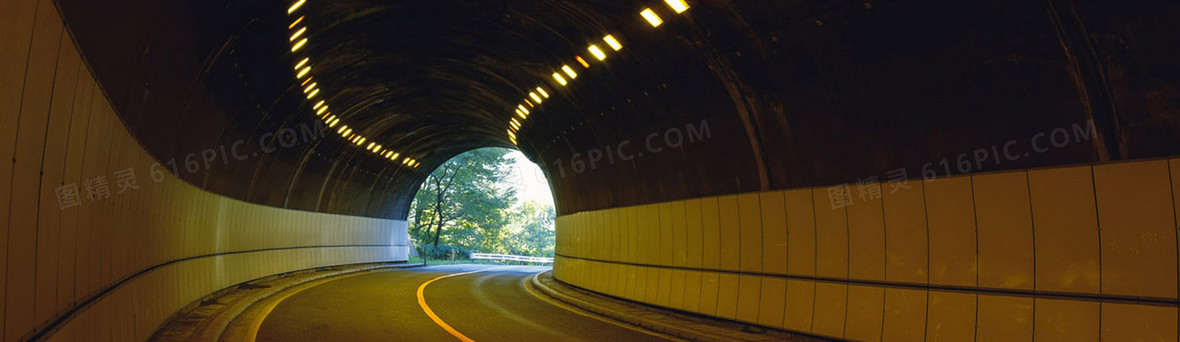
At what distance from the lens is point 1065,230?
7438mm

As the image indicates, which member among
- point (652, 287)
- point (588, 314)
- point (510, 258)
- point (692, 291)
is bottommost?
point (510, 258)

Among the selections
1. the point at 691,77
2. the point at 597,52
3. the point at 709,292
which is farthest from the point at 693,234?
the point at 597,52

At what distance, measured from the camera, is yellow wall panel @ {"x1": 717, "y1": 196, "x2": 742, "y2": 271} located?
468 inches

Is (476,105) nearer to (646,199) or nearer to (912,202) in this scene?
(646,199)

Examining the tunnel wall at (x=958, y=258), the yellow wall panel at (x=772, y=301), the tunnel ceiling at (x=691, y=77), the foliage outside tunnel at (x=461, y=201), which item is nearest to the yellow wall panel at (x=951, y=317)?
the tunnel wall at (x=958, y=258)

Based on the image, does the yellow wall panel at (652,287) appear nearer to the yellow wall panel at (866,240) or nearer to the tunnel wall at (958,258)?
the tunnel wall at (958,258)

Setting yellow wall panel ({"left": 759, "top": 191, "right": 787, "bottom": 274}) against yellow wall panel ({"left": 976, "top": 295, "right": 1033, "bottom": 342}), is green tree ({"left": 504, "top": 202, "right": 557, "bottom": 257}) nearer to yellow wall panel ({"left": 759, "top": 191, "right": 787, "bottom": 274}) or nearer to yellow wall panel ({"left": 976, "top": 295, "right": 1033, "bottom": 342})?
yellow wall panel ({"left": 759, "top": 191, "right": 787, "bottom": 274})

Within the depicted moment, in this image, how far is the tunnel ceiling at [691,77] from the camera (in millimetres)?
6730

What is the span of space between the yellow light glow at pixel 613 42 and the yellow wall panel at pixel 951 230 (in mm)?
4867

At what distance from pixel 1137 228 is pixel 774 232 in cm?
473

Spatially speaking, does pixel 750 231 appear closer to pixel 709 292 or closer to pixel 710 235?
pixel 710 235

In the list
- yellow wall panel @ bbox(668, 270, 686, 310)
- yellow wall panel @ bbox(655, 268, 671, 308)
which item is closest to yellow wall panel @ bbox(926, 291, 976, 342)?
yellow wall panel @ bbox(668, 270, 686, 310)

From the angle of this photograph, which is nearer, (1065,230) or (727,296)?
(1065,230)

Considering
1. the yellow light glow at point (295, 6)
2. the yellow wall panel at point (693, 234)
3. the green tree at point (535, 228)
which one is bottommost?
the green tree at point (535, 228)
